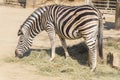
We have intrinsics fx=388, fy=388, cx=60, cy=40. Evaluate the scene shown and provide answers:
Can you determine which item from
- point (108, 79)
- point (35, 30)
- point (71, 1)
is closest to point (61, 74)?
point (108, 79)

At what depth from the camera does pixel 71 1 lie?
2309 cm

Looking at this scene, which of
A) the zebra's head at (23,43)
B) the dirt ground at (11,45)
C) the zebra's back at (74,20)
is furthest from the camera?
the zebra's head at (23,43)

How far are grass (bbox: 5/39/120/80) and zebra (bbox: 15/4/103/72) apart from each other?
0.22 metres

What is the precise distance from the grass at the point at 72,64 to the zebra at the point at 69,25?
0.72 feet

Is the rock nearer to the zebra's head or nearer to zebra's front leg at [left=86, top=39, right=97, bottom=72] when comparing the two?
zebra's front leg at [left=86, top=39, right=97, bottom=72]

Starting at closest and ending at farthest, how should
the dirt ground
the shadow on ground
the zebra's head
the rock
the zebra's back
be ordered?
the dirt ground → the zebra's back → the rock → the zebra's head → the shadow on ground

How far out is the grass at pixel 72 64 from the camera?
835 centimetres

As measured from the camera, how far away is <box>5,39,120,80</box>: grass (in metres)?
8.35

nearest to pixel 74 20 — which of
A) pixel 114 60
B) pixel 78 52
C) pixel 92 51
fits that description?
pixel 92 51

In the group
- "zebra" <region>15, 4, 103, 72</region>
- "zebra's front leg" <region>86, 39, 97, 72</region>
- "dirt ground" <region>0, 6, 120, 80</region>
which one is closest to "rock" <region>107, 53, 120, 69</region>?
"zebra" <region>15, 4, 103, 72</region>

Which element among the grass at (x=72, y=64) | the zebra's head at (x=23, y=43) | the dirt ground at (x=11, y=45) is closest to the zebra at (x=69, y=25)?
the zebra's head at (x=23, y=43)

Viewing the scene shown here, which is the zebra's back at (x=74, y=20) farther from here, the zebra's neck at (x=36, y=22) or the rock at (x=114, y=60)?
the rock at (x=114, y=60)

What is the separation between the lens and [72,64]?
9227mm

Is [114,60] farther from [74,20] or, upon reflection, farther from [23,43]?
[23,43]
